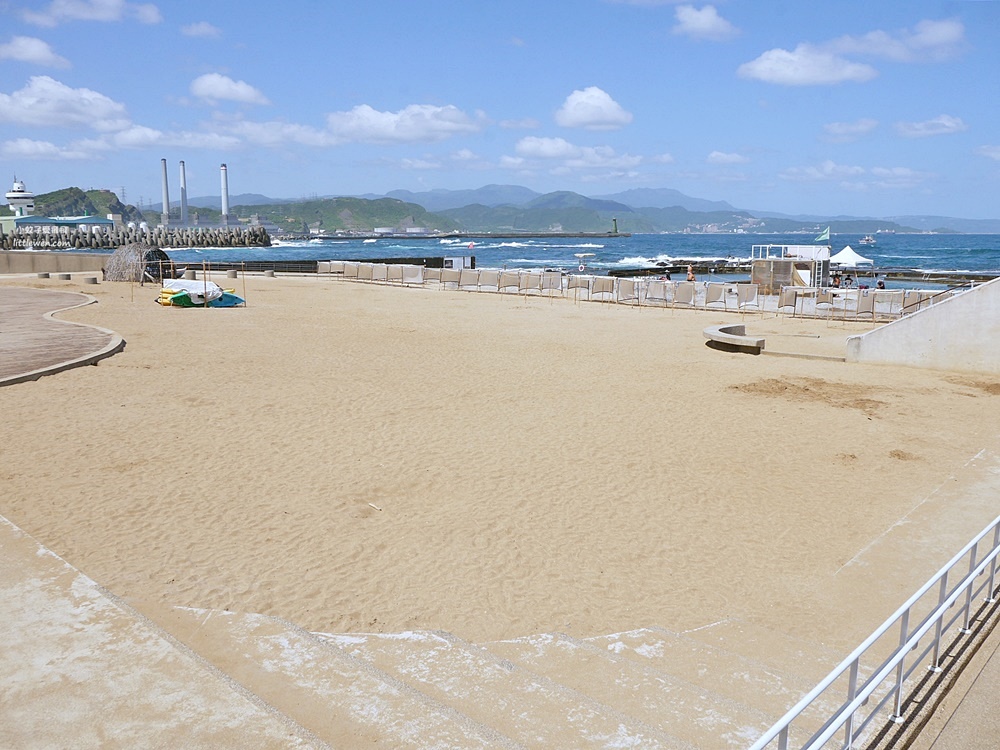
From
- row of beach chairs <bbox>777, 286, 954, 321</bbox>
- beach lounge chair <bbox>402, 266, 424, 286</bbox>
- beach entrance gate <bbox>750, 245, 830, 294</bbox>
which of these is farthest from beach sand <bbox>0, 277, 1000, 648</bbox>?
beach lounge chair <bbox>402, 266, 424, 286</bbox>

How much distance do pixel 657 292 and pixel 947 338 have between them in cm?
1352

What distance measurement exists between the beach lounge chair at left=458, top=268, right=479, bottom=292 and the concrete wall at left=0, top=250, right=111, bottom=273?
18348 millimetres

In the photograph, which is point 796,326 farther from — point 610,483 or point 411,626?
point 411,626

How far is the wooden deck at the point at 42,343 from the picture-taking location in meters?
12.3

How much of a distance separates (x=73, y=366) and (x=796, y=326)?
17377 mm

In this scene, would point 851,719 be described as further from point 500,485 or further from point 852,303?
point 852,303

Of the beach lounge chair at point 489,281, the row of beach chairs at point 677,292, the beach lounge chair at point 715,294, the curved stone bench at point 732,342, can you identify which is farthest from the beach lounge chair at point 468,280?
the curved stone bench at point 732,342

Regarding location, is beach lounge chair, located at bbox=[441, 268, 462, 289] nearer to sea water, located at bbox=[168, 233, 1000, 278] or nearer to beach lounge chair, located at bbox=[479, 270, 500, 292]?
beach lounge chair, located at bbox=[479, 270, 500, 292]

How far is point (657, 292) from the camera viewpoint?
2772 centimetres

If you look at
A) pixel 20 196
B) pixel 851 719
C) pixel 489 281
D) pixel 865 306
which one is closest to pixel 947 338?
pixel 865 306

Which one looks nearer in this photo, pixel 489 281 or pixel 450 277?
pixel 489 281

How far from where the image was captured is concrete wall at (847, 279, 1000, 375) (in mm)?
14195

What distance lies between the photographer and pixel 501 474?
823 centimetres

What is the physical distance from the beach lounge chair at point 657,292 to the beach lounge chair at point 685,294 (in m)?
0.50
